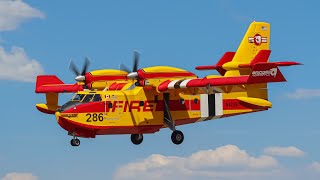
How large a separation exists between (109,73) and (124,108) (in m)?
5.20

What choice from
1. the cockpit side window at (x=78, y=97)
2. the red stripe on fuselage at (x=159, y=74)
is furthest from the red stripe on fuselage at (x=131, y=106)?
the red stripe on fuselage at (x=159, y=74)

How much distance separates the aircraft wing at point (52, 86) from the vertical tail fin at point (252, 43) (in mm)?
10592

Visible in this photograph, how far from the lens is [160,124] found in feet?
168

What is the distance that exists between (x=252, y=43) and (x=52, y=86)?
14.0 metres

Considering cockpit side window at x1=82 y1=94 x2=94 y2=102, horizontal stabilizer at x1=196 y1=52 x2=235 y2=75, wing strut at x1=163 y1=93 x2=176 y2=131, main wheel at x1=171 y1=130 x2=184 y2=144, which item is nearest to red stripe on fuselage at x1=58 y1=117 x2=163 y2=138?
wing strut at x1=163 y1=93 x2=176 y2=131

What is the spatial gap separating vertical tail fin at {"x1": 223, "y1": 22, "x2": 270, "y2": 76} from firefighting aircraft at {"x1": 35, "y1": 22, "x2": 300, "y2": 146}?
0.25 ft

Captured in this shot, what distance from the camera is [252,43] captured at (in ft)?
182

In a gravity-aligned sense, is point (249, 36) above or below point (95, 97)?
above

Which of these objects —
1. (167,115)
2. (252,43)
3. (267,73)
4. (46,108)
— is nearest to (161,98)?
(167,115)

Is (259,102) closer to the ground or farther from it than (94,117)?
farther from it

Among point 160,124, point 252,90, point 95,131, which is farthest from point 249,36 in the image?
point 95,131

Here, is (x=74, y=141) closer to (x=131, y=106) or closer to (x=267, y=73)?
(x=131, y=106)

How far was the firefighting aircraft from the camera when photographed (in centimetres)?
4859

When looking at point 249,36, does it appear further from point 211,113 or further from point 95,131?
point 95,131
